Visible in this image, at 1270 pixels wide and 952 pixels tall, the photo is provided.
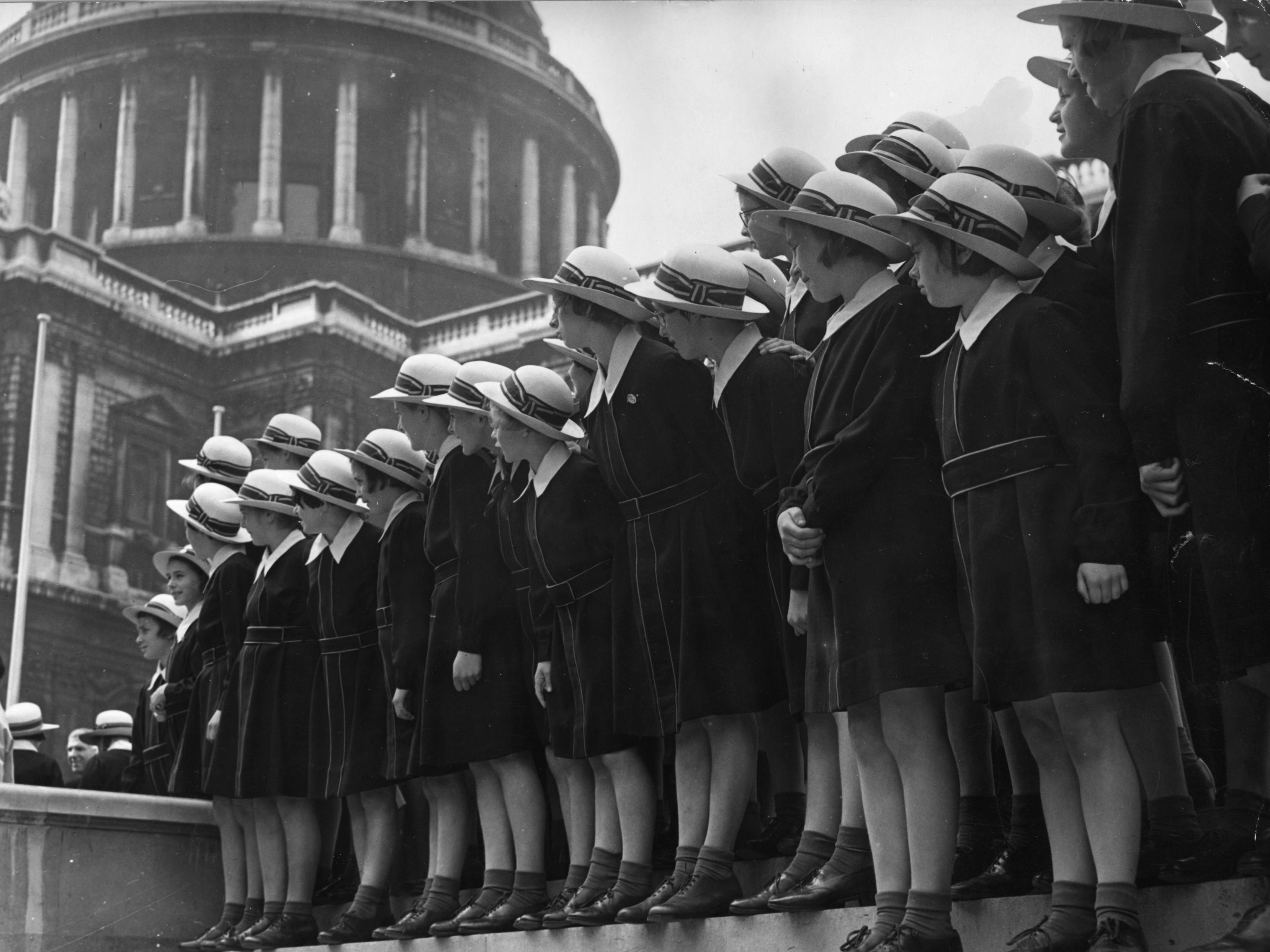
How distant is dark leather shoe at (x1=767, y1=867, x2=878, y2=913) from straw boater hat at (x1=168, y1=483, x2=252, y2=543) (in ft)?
13.8

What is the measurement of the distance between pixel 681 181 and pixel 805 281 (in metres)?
14.3

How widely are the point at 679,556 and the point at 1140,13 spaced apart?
2.19 metres

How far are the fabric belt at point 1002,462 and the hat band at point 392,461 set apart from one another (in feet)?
10.8

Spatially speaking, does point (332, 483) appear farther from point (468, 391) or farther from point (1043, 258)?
point (1043, 258)

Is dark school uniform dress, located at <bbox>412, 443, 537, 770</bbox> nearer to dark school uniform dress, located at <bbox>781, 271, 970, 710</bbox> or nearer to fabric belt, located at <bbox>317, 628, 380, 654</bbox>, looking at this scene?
fabric belt, located at <bbox>317, 628, 380, 654</bbox>

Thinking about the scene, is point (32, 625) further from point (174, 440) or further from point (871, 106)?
point (871, 106)

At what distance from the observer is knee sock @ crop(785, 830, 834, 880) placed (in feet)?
15.8

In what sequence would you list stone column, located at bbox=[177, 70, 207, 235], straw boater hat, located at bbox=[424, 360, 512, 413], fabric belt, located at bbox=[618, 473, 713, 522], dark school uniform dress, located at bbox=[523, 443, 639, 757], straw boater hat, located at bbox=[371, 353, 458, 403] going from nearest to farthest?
fabric belt, located at bbox=[618, 473, 713, 522], dark school uniform dress, located at bbox=[523, 443, 639, 757], straw boater hat, located at bbox=[424, 360, 512, 413], straw boater hat, located at bbox=[371, 353, 458, 403], stone column, located at bbox=[177, 70, 207, 235]

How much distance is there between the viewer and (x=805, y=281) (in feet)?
17.0

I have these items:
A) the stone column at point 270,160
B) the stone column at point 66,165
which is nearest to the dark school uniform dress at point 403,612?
the stone column at point 66,165

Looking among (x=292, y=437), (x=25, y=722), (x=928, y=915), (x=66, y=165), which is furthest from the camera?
(x=66, y=165)

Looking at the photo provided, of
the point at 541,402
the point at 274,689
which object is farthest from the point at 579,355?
the point at 274,689

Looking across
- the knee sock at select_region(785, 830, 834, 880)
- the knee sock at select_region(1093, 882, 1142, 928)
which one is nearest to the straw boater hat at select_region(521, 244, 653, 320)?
the knee sock at select_region(785, 830, 834, 880)

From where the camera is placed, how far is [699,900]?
4945 millimetres
